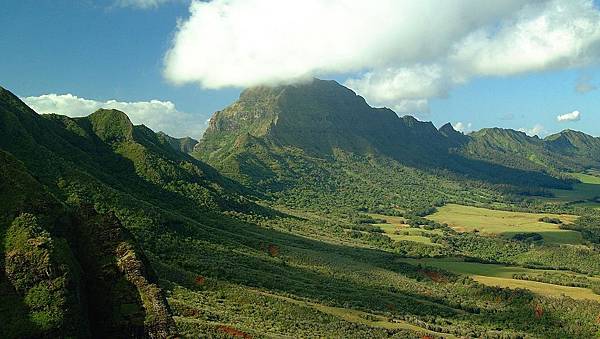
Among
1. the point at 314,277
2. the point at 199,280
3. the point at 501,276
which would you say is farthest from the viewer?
the point at 501,276

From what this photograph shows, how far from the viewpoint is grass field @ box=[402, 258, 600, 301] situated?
118 m

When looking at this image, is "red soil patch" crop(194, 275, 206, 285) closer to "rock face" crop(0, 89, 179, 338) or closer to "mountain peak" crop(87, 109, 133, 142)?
"rock face" crop(0, 89, 179, 338)

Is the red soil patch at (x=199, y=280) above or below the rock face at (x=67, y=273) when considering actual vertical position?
below

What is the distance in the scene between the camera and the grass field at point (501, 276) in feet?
388

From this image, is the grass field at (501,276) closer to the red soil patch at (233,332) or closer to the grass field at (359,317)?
the grass field at (359,317)

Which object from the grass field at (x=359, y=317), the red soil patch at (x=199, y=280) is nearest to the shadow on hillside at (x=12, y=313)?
the red soil patch at (x=199, y=280)

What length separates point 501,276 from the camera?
138m

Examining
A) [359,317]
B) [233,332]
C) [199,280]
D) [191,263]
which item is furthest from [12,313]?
[191,263]

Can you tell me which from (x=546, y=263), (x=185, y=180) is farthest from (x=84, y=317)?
(x=546, y=263)

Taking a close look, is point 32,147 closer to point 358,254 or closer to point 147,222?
point 147,222

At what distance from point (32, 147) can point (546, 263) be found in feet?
508

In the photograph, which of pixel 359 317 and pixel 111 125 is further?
pixel 111 125

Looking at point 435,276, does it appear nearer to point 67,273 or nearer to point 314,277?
point 314,277

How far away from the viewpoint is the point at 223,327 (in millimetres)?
55812
